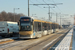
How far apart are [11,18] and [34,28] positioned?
9055cm

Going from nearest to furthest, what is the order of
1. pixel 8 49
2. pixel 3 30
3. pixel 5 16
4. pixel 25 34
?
1. pixel 8 49
2. pixel 25 34
3. pixel 3 30
4. pixel 5 16

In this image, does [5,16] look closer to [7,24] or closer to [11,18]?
[11,18]

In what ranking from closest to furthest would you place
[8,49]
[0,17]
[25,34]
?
[8,49]
[25,34]
[0,17]

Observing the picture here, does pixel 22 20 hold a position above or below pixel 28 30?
above

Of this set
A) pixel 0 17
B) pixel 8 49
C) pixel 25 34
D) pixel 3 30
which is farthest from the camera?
pixel 0 17

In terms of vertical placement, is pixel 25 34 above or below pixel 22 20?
below

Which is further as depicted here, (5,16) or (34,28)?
(5,16)

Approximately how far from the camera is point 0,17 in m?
95.6

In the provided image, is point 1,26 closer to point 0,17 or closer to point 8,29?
point 8,29

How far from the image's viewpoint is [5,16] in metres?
106

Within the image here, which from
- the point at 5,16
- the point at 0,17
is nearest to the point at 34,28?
the point at 0,17

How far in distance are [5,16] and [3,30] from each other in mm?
80647

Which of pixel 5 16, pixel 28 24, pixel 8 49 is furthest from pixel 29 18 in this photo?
pixel 5 16

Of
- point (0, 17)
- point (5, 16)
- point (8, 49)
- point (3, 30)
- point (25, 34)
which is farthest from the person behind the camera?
point (5, 16)
